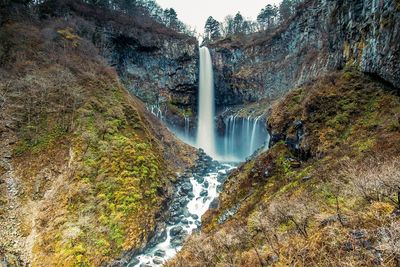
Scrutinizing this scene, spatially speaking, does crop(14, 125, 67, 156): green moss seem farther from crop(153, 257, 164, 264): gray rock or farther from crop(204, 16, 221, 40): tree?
crop(204, 16, 221, 40): tree

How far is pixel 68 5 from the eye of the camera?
154ft

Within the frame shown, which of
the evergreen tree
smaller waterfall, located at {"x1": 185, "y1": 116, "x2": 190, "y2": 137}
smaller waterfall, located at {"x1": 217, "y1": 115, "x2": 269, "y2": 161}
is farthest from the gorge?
the evergreen tree

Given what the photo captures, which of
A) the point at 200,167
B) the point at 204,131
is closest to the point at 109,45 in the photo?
the point at 204,131

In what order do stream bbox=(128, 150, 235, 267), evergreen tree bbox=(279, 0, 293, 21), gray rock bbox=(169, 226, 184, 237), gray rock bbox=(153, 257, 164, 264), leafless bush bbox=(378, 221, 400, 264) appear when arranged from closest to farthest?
leafless bush bbox=(378, 221, 400, 264)
gray rock bbox=(153, 257, 164, 264)
stream bbox=(128, 150, 235, 267)
gray rock bbox=(169, 226, 184, 237)
evergreen tree bbox=(279, 0, 293, 21)

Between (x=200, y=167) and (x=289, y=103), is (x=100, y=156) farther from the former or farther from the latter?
(x=289, y=103)

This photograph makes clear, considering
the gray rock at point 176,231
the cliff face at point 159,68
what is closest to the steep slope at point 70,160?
the gray rock at point 176,231

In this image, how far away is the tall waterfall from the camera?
54031 millimetres

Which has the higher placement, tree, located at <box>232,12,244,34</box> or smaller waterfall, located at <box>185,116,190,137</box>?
tree, located at <box>232,12,244,34</box>

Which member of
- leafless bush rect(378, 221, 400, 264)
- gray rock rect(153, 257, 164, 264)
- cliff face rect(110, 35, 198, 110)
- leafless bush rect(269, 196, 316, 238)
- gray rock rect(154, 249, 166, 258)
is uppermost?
cliff face rect(110, 35, 198, 110)

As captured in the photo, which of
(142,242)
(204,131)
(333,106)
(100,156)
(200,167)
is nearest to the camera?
(142,242)

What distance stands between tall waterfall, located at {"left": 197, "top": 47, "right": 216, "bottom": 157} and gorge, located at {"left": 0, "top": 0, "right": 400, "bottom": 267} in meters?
13.0

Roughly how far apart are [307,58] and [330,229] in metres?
44.7

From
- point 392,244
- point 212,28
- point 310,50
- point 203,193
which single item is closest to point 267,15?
point 212,28

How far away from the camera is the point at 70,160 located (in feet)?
70.7
